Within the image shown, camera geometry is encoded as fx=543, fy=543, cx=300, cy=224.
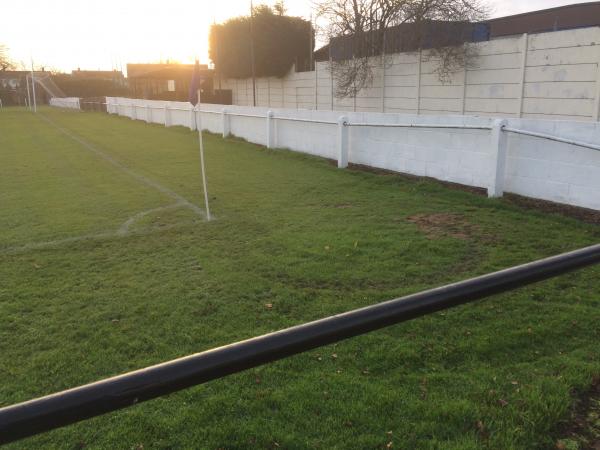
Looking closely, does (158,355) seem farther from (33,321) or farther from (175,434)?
(33,321)

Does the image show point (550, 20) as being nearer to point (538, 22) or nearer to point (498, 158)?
point (538, 22)

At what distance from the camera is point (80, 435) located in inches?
118

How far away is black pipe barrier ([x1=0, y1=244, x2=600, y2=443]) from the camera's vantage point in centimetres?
109

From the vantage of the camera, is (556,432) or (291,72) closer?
(556,432)

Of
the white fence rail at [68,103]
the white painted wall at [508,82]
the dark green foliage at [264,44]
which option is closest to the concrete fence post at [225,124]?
the white painted wall at [508,82]

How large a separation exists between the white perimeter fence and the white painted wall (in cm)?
497

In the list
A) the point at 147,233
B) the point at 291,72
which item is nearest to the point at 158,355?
the point at 147,233

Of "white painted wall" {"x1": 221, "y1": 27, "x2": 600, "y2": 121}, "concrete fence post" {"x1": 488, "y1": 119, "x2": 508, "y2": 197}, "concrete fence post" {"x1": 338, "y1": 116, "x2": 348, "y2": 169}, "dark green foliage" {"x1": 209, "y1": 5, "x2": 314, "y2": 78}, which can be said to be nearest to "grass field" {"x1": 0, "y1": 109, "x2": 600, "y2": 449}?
"concrete fence post" {"x1": 488, "y1": 119, "x2": 508, "y2": 197}

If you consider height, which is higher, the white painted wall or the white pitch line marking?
the white painted wall

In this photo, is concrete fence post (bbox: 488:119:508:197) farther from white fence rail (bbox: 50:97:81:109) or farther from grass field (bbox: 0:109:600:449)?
white fence rail (bbox: 50:97:81:109)

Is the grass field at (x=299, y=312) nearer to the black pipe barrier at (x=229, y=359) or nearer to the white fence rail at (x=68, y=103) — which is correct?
the black pipe barrier at (x=229, y=359)

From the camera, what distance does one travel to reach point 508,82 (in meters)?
15.1

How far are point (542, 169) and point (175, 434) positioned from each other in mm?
6878

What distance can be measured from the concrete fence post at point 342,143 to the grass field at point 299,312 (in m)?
2.43
